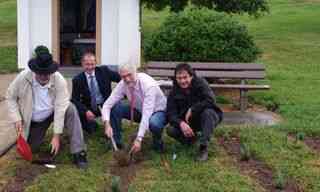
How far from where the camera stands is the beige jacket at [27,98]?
708 centimetres

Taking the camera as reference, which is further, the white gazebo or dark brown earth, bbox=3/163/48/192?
the white gazebo

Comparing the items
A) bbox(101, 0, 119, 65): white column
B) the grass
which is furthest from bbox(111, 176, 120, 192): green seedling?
the grass

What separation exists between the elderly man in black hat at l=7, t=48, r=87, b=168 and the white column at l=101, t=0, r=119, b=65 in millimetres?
7081

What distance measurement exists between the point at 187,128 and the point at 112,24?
7.37m

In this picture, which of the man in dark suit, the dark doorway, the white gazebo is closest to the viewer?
the man in dark suit

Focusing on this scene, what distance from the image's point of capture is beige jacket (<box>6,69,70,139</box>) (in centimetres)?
708

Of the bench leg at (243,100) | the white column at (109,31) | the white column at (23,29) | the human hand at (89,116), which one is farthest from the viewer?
the white column at (109,31)

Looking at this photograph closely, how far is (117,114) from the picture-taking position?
25.2 feet

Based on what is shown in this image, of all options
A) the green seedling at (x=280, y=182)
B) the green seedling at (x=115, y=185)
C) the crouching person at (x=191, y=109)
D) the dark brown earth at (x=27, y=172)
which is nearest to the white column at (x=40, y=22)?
the dark brown earth at (x=27, y=172)

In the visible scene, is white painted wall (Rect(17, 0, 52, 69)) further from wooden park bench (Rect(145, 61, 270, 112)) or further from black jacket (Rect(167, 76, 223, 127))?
black jacket (Rect(167, 76, 223, 127))

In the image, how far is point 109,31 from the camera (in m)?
14.3

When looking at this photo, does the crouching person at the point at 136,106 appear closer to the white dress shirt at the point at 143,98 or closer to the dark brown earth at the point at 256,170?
the white dress shirt at the point at 143,98

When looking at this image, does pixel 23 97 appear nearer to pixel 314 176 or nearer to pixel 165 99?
pixel 165 99

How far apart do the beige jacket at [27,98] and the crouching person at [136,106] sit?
0.55 meters
